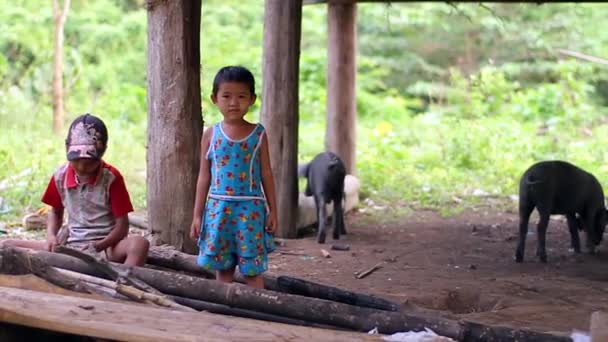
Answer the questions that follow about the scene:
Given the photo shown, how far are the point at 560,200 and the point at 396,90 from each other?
46.9ft

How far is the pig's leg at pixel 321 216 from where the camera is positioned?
947 cm

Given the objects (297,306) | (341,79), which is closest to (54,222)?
(297,306)

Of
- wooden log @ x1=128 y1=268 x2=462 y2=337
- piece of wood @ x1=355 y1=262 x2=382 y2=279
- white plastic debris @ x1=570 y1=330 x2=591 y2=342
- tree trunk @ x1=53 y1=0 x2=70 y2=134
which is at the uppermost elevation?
tree trunk @ x1=53 y1=0 x2=70 y2=134

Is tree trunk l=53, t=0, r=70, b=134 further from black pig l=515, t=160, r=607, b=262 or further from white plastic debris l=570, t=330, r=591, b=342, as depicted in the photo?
white plastic debris l=570, t=330, r=591, b=342

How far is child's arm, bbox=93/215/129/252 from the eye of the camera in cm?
573

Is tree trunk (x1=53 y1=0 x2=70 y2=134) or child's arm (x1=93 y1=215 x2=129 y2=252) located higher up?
tree trunk (x1=53 y1=0 x2=70 y2=134)

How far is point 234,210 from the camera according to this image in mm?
5219

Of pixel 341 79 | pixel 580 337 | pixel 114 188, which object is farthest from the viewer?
pixel 341 79

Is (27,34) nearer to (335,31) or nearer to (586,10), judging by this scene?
(335,31)

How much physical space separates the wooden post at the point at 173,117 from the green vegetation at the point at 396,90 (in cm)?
344

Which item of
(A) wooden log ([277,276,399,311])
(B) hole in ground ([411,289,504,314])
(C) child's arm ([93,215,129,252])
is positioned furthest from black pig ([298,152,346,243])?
(A) wooden log ([277,276,399,311])

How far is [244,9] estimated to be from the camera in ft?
75.7

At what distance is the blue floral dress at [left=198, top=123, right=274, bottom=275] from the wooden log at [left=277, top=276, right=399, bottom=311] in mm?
→ 221

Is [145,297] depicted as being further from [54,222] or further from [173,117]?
[173,117]
